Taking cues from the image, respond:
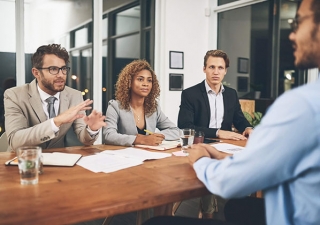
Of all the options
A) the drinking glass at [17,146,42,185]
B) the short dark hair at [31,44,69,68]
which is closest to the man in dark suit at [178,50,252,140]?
the short dark hair at [31,44,69,68]

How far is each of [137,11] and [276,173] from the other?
4684 mm

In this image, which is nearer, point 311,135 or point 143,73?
point 311,135

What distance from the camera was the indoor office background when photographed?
4152 mm

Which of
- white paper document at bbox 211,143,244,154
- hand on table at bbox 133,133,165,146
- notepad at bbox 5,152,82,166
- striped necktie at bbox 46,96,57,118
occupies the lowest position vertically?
white paper document at bbox 211,143,244,154

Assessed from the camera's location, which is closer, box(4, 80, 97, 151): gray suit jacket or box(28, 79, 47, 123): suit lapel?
box(4, 80, 97, 151): gray suit jacket

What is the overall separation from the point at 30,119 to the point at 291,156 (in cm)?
171

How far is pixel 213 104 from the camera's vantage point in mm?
2979

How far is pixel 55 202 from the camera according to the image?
967 millimetres

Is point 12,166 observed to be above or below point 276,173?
below

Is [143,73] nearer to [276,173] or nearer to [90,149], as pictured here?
[90,149]

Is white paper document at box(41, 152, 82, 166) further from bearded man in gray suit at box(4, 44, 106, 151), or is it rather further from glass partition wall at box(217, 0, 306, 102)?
glass partition wall at box(217, 0, 306, 102)

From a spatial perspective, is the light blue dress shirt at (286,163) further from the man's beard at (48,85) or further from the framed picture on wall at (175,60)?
the framed picture on wall at (175,60)

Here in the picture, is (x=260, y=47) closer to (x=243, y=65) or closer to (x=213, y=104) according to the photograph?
(x=243, y=65)

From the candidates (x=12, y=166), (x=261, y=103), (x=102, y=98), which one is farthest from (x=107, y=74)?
(x=12, y=166)
